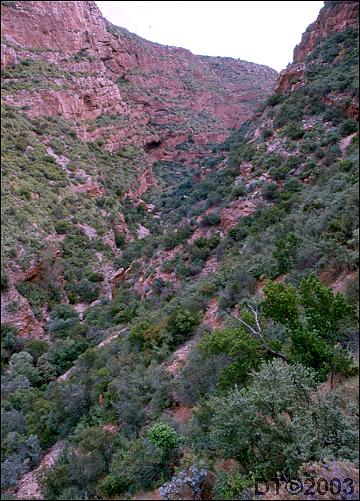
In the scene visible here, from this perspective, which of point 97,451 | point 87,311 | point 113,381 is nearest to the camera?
point 97,451

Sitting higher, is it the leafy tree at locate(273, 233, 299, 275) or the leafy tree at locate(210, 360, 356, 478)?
the leafy tree at locate(273, 233, 299, 275)

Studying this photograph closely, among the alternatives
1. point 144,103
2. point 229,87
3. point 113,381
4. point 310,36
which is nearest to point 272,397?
point 113,381

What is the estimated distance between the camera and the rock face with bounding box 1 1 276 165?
22.7 m

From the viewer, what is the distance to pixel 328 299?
6.54 metres

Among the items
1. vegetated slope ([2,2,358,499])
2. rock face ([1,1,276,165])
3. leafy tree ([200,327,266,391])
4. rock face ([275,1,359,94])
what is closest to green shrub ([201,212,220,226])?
vegetated slope ([2,2,358,499])

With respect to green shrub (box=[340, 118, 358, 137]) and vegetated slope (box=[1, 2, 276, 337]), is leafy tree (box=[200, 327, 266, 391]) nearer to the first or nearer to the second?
vegetated slope (box=[1, 2, 276, 337])

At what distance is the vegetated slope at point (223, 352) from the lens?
15.7 ft

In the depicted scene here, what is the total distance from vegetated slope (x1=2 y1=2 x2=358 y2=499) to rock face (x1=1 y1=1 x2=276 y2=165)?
7.45 meters

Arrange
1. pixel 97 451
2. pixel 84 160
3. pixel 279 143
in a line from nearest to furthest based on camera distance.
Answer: pixel 97 451, pixel 279 143, pixel 84 160

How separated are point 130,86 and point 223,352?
44415 mm

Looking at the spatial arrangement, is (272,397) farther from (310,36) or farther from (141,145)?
(141,145)

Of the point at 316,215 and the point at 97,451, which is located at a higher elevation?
the point at 316,215

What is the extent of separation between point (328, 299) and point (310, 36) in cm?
2485

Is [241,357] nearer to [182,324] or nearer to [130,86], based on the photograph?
[182,324]
